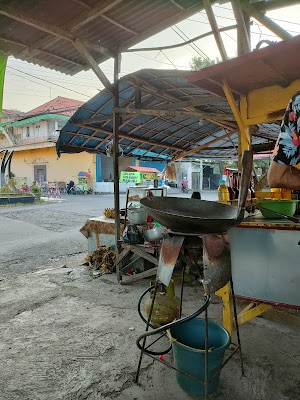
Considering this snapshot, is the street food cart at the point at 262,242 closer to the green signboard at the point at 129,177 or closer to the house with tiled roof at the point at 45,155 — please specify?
the green signboard at the point at 129,177

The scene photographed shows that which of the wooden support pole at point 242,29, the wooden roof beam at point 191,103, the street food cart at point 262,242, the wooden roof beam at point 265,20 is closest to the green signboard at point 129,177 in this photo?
the wooden roof beam at point 191,103

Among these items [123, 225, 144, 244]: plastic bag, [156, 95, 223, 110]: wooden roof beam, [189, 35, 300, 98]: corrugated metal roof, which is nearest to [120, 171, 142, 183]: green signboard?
[123, 225, 144, 244]: plastic bag

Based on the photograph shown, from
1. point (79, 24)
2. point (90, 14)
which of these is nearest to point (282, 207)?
point (90, 14)

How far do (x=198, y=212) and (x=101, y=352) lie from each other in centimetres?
178

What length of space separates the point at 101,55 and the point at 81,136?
1715 mm

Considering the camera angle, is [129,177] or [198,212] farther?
[129,177]

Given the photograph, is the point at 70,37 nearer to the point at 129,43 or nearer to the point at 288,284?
the point at 129,43

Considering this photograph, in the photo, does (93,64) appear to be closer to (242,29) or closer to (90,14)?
(90,14)

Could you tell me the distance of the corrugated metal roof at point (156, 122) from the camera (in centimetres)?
429

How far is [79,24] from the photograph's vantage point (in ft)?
11.9

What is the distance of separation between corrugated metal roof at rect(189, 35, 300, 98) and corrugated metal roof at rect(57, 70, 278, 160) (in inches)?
16.2

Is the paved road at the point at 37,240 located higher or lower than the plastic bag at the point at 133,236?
lower

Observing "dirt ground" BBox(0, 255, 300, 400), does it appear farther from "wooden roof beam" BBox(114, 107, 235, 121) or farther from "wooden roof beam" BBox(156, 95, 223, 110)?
"wooden roof beam" BBox(156, 95, 223, 110)

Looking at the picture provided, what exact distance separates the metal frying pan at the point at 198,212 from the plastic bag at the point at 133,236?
239cm
